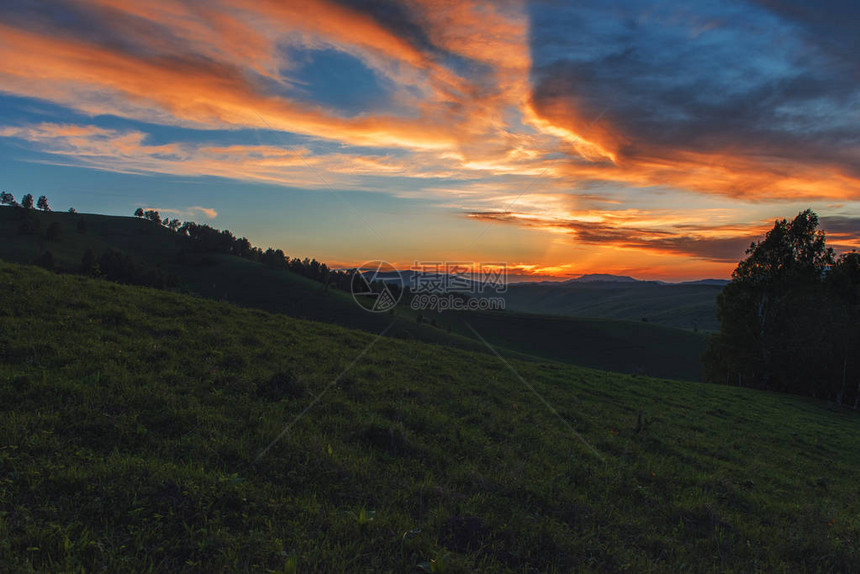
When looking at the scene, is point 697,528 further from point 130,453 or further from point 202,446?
point 130,453

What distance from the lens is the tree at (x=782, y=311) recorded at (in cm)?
3675

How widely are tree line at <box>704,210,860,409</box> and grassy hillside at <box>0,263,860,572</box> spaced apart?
1156 inches

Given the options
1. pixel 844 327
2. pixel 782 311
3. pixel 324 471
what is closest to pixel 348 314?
pixel 782 311

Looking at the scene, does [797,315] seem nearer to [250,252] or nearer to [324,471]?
[324,471]

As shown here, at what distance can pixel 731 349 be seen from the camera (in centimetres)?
4072

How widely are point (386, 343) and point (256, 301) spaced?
297 feet

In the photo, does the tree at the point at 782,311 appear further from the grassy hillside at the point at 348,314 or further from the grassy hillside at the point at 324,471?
the grassy hillside at the point at 348,314

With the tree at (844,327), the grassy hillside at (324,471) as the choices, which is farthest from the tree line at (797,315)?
the grassy hillside at (324,471)

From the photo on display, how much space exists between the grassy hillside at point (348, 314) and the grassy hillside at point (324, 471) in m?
58.4

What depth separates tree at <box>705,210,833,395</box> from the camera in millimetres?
36750

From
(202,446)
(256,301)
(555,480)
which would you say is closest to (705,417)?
(555,480)

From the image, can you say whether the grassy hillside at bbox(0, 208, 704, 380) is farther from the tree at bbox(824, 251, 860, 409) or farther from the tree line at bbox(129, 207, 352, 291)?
the tree at bbox(824, 251, 860, 409)

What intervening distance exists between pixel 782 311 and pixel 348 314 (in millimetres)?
74140

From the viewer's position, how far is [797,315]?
3728 centimetres
